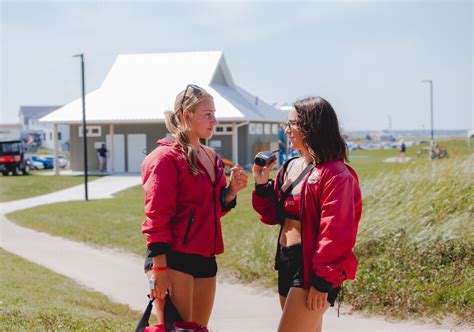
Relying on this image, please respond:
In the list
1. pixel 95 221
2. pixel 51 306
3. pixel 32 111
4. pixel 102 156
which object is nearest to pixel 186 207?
pixel 51 306

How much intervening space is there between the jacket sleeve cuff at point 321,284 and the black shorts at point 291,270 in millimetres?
113

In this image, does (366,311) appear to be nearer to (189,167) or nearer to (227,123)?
(189,167)

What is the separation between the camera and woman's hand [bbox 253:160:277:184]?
3.87 metres

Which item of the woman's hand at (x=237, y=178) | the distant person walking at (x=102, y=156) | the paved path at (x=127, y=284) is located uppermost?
the woman's hand at (x=237, y=178)

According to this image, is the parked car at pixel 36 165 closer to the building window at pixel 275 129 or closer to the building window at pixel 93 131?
the building window at pixel 93 131

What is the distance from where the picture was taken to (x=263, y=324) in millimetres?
7375

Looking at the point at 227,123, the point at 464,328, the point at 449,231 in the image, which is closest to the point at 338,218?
the point at 464,328

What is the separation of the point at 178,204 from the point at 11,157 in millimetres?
33204

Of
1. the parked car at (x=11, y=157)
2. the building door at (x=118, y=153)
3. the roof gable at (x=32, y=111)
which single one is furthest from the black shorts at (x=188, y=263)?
the roof gable at (x=32, y=111)

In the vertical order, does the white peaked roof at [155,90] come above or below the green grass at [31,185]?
above

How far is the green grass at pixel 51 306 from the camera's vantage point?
6289mm

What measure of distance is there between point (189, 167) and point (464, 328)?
4.35 meters

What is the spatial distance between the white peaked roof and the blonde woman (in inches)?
1147

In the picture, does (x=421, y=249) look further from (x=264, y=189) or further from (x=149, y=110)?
(x=149, y=110)
